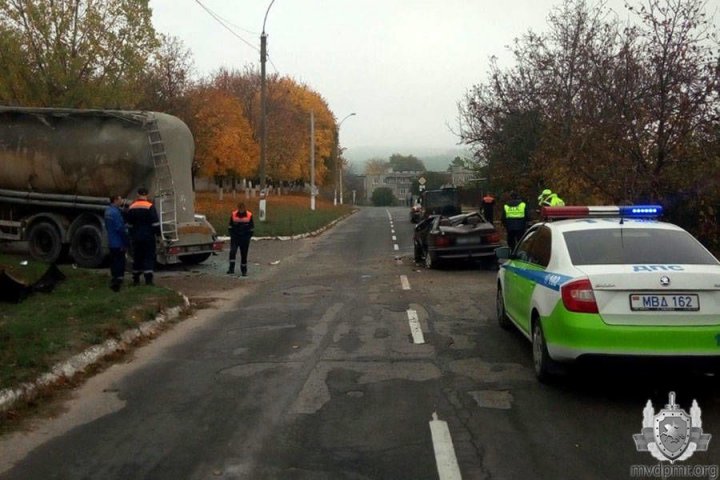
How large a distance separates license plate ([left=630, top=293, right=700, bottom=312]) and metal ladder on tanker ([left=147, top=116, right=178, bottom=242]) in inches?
499

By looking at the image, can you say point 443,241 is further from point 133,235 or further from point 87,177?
point 87,177

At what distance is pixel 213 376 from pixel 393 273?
397 inches

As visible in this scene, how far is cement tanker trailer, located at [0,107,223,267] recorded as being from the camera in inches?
669

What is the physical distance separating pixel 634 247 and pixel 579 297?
1.02m

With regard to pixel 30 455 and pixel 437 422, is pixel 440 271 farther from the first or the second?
pixel 30 455

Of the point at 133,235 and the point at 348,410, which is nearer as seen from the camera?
the point at 348,410

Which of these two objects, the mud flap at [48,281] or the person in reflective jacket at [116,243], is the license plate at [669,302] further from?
the mud flap at [48,281]

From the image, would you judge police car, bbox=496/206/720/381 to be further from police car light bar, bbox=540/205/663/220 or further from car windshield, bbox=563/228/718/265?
police car light bar, bbox=540/205/663/220

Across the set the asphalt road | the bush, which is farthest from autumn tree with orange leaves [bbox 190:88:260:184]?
the bush

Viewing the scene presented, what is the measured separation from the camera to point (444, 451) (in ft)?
17.2

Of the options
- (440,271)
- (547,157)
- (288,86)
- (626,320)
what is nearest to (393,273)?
(440,271)

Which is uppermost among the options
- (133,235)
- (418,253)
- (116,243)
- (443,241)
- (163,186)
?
(163,186)

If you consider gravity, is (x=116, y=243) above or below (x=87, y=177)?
below

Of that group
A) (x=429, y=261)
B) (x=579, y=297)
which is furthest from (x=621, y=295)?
(x=429, y=261)
